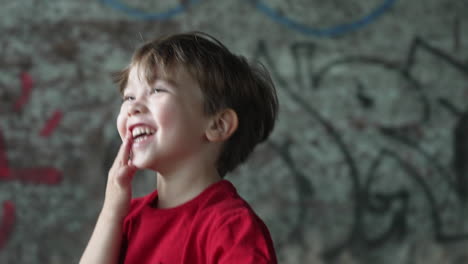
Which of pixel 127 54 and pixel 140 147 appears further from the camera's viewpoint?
pixel 127 54

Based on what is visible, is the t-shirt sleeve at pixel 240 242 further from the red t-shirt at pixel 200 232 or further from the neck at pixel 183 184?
the neck at pixel 183 184

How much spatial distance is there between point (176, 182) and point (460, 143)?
253cm

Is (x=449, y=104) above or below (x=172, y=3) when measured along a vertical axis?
below

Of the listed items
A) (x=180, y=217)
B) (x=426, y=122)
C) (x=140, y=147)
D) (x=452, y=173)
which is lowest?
(x=452, y=173)

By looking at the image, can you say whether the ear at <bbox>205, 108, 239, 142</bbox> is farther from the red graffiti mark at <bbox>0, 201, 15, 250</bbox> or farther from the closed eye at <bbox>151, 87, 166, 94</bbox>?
the red graffiti mark at <bbox>0, 201, 15, 250</bbox>

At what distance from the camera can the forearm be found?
1.69 metres

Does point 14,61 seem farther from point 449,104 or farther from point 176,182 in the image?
point 449,104

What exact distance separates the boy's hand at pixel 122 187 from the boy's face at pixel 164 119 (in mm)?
22

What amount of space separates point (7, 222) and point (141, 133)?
6.85 ft

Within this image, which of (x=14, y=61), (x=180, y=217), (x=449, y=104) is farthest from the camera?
(x=449, y=104)

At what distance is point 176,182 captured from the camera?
174 centimetres

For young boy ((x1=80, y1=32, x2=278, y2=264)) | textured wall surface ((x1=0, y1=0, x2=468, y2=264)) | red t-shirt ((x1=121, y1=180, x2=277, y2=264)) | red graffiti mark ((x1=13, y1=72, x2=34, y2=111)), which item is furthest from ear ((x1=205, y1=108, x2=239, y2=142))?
red graffiti mark ((x1=13, y1=72, x2=34, y2=111))

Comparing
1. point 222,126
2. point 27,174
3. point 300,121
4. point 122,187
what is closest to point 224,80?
point 222,126

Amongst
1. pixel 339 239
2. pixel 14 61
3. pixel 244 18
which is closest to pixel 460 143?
pixel 339 239
